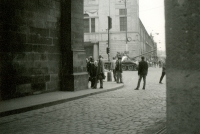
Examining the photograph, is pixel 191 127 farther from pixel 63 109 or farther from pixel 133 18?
pixel 133 18

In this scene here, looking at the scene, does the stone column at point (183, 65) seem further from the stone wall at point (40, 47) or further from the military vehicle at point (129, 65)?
the military vehicle at point (129, 65)

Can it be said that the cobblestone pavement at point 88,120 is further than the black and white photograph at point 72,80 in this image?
Yes

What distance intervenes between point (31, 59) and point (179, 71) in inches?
339

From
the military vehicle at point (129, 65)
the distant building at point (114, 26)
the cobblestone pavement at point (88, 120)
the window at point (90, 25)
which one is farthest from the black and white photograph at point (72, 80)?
the window at point (90, 25)

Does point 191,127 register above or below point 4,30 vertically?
below

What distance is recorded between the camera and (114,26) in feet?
133

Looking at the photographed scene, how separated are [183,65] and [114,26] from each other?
39081 millimetres

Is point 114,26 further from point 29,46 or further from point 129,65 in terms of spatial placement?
point 29,46

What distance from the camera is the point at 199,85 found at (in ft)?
6.93

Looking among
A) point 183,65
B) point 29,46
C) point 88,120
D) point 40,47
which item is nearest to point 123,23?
point 40,47

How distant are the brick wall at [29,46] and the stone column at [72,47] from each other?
29 cm

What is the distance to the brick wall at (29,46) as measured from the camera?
8.94m

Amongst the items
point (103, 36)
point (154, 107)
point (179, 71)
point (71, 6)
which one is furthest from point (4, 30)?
point (103, 36)

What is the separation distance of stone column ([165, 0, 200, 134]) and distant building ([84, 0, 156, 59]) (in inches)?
1469
